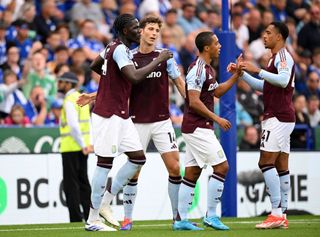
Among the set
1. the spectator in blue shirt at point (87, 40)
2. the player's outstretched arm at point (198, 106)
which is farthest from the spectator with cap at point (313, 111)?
the player's outstretched arm at point (198, 106)

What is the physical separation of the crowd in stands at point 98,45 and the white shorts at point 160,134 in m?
4.14

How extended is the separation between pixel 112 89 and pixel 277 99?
2253mm

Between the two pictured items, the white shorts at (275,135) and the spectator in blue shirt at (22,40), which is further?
the spectator in blue shirt at (22,40)

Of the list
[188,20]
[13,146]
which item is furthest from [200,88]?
[188,20]

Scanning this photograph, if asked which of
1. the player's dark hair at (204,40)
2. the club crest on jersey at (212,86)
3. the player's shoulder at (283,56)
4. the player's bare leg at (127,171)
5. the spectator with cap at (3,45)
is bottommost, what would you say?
the player's bare leg at (127,171)

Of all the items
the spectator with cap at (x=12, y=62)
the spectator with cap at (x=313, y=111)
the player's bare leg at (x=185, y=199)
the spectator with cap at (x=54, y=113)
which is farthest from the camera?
the spectator with cap at (x=313, y=111)

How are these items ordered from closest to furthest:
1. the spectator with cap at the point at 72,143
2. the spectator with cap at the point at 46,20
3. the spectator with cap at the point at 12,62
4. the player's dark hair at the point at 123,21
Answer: the player's dark hair at the point at 123,21 < the spectator with cap at the point at 72,143 < the spectator with cap at the point at 12,62 < the spectator with cap at the point at 46,20

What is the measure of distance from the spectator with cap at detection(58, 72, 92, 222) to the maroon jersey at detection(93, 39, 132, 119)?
11.2 ft

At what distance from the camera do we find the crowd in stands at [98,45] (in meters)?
20.0

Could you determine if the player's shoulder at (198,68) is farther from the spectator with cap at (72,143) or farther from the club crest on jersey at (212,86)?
the spectator with cap at (72,143)

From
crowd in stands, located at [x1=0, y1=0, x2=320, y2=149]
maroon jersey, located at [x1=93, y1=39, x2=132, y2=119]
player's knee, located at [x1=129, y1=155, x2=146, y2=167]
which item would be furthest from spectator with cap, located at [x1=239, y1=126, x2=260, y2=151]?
maroon jersey, located at [x1=93, y1=39, x2=132, y2=119]

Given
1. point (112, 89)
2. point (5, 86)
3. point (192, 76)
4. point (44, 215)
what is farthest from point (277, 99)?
point (5, 86)

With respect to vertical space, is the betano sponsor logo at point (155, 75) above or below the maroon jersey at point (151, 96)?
above

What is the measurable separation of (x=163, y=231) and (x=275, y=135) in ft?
6.36
